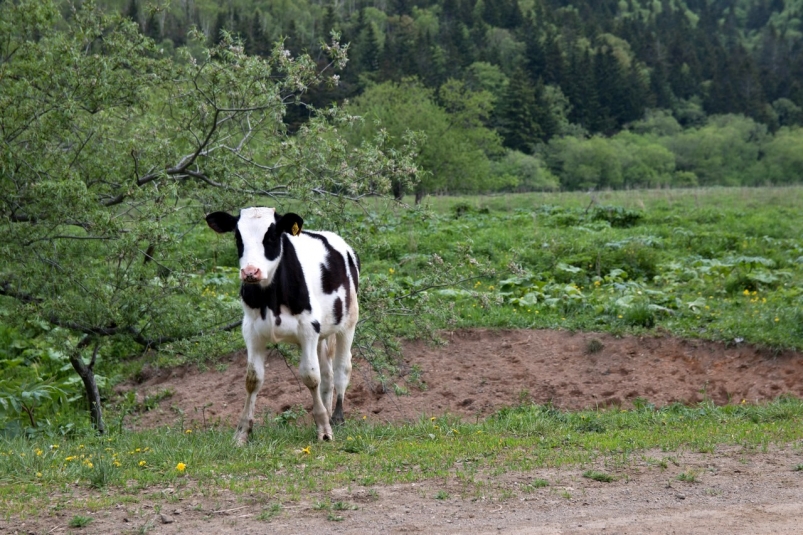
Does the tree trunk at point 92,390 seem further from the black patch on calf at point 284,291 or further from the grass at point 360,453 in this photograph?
the black patch on calf at point 284,291

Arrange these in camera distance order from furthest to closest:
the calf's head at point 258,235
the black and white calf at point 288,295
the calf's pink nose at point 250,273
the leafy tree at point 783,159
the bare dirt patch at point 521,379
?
the leafy tree at point 783,159 → the bare dirt patch at point 521,379 → the black and white calf at point 288,295 → the calf's head at point 258,235 → the calf's pink nose at point 250,273

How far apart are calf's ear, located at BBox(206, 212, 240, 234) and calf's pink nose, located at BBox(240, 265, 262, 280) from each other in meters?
0.78

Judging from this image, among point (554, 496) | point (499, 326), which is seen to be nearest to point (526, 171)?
point (499, 326)

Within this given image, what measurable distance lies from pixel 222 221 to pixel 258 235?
0.55 metres

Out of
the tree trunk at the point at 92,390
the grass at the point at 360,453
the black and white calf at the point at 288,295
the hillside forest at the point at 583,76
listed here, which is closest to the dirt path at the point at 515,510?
the grass at the point at 360,453

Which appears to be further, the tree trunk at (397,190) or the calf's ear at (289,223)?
the tree trunk at (397,190)

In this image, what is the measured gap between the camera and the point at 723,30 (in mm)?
141375

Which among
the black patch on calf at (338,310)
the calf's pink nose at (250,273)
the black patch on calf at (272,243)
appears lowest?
the black patch on calf at (338,310)

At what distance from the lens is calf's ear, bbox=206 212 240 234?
9180 mm

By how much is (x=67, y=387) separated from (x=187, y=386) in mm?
1789

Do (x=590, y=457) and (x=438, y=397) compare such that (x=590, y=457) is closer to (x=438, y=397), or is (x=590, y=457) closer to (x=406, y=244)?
(x=438, y=397)

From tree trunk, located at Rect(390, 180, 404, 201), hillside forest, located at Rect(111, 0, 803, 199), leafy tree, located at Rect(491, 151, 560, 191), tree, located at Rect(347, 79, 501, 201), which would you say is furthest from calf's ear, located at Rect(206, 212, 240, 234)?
leafy tree, located at Rect(491, 151, 560, 191)

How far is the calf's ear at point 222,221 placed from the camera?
918cm

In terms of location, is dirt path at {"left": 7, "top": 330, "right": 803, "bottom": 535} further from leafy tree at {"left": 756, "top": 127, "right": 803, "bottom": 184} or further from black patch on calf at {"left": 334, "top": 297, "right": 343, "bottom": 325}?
leafy tree at {"left": 756, "top": 127, "right": 803, "bottom": 184}
